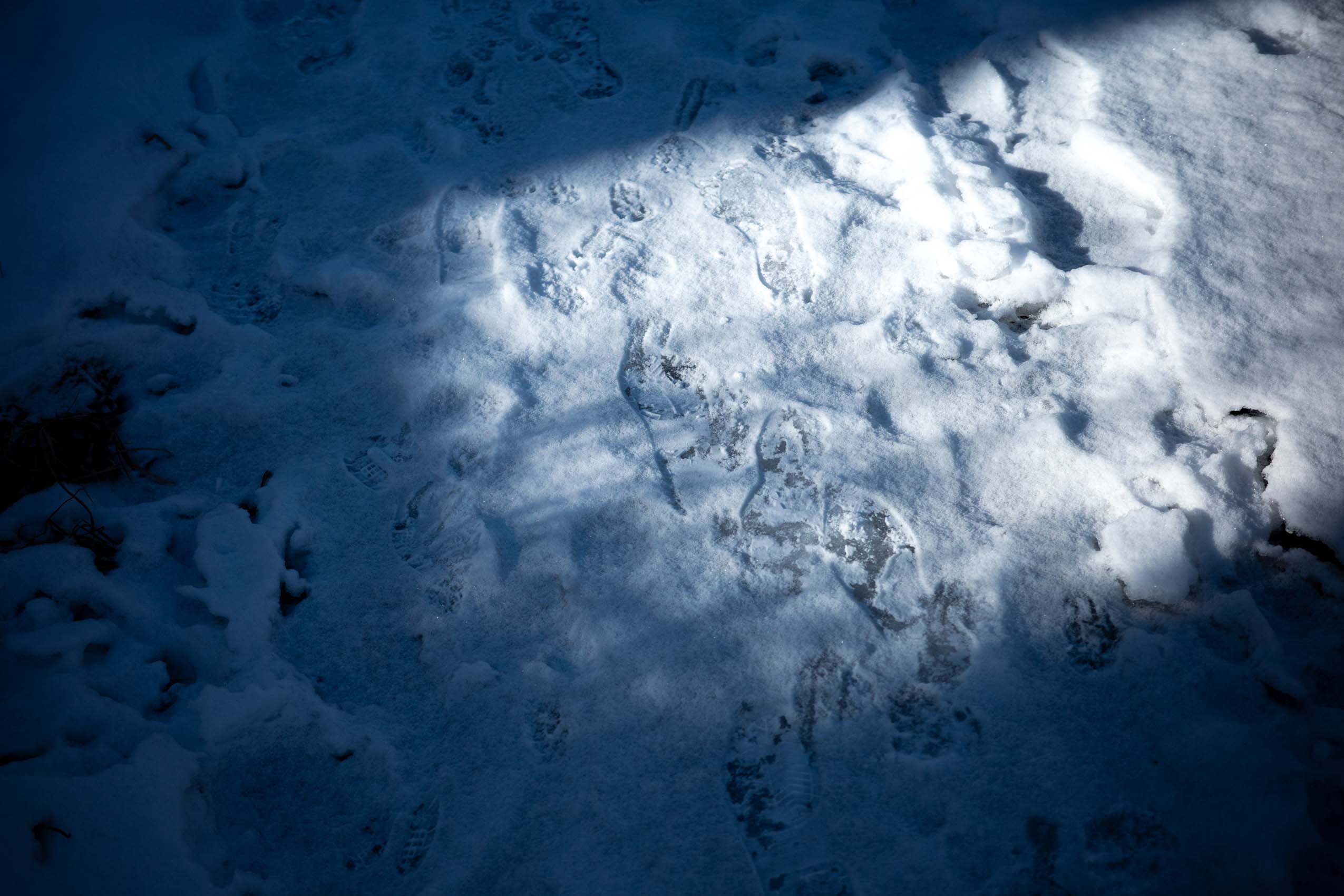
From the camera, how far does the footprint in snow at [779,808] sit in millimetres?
943

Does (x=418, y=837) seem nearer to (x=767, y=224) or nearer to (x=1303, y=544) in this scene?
(x=767, y=224)

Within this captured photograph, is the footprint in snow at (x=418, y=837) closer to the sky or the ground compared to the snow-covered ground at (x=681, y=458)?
closer to the ground

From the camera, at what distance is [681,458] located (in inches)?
49.4

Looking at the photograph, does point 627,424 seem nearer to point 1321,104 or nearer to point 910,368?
point 910,368

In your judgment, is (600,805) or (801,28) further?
(801,28)

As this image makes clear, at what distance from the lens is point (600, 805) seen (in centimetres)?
99

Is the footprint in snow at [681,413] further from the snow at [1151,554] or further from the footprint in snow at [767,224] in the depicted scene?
the snow at [1151,554]

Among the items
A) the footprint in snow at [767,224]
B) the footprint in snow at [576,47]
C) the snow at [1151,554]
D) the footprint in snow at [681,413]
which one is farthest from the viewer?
the footprint in snow at [576,47]

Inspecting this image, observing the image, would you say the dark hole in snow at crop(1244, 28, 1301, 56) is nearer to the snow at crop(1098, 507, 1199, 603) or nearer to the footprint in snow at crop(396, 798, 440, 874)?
the snow at crop(1098, 507, 1199, 603)

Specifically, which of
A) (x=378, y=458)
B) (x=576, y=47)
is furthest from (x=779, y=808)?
(x=576, y=47)

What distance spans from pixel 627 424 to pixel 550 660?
399mm

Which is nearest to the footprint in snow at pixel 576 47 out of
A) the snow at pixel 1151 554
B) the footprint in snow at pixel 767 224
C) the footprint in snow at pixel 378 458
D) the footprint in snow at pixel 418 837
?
the footprint in snow at pixel 767 224

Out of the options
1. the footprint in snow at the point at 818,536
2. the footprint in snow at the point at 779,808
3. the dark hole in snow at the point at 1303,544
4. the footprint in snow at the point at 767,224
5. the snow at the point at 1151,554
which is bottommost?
the footprint in snow at the point at 779,808

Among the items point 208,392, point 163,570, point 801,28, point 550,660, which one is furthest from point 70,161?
point 801,28
